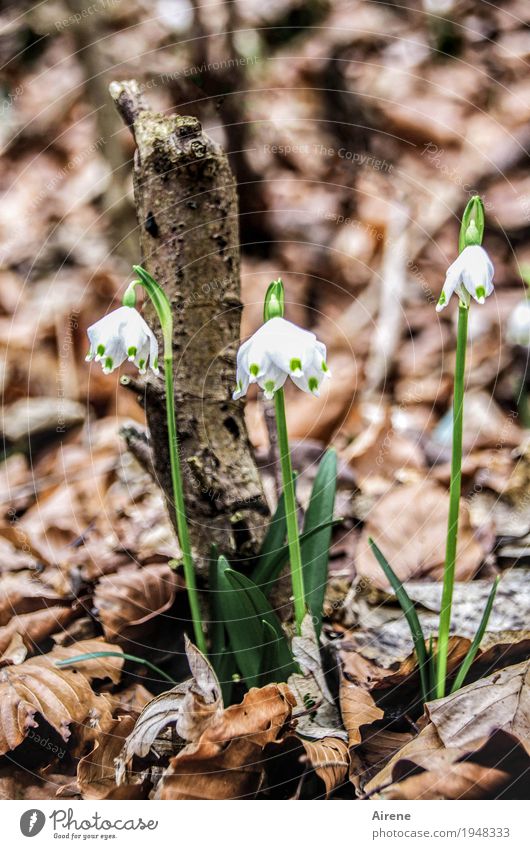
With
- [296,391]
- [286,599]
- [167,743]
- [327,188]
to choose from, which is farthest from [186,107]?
[167,743]

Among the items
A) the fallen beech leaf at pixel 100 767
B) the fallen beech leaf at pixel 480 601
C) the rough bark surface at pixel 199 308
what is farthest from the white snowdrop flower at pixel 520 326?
the fallen beech leaf at pixel 100 767

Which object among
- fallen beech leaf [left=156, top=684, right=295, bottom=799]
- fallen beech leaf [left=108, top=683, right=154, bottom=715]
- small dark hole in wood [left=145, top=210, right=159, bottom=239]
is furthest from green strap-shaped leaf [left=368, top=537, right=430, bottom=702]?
small dark hole in wood [left=145, top=210, right=159, bottom=239]

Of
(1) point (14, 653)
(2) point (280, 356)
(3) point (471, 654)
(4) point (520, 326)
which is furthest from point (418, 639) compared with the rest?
(4) point (520, 326)

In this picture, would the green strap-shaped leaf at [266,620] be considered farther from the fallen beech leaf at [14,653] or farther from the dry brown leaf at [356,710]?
the fallen beech leaf at [14,653]

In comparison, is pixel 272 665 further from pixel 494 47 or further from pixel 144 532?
pixel 494 47

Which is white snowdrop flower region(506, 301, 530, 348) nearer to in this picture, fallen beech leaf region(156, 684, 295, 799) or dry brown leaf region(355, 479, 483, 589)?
dry brown leaf region(355, 479, 483, 589)

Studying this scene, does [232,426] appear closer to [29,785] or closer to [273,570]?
[273,570]
